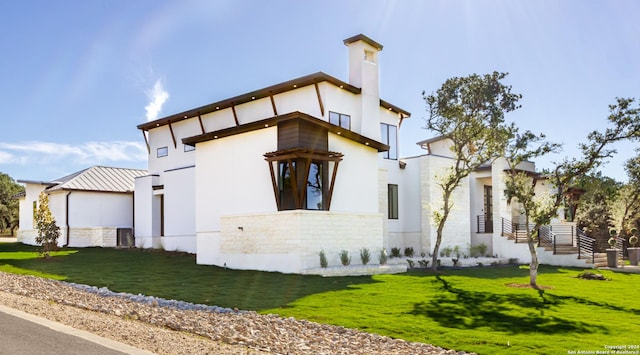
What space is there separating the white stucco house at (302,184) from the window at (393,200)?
2.3 inches

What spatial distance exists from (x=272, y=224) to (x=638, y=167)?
27.7 m

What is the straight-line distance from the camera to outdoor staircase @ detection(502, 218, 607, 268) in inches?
1141

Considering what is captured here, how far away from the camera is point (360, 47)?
2809cm

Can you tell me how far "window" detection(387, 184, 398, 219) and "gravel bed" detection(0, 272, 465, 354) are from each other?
59.1 ft

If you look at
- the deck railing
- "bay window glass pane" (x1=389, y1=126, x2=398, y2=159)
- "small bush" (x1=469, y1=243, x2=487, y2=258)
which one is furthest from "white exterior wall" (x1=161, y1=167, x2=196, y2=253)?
the deck railing

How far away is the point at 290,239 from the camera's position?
21.1 meters

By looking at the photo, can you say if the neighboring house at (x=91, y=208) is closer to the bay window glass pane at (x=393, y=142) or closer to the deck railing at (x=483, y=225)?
the bay window glass pane at (x=393, y=142)

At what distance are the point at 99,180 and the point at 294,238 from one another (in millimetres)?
21423

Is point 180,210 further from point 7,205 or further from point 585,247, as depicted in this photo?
point 7,205

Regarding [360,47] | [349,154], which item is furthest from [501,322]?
[360,47]

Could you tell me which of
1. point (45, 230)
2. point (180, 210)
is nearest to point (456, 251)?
point (180, 210)

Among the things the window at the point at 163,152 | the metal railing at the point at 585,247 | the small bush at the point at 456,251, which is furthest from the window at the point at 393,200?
the window at the point at 163,152

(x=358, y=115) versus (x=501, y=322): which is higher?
(x=358, y=115)

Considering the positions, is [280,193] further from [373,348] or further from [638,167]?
[638,167]
